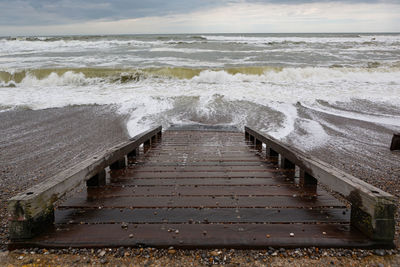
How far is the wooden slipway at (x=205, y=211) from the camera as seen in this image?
2.48 meters

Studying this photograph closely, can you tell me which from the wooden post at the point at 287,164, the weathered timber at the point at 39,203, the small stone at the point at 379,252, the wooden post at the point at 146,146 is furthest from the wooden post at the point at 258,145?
the weathered timber at the point at 39,203

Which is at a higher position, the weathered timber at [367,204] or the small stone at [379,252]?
the weathered timber at [367,204]

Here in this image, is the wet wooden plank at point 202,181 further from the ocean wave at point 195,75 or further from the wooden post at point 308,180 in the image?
the ocean wave at point 195,75

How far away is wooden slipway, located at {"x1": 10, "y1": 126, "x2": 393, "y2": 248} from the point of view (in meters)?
2.48

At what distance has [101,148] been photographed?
23.9 feet

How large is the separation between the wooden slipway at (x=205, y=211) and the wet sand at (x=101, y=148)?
0.34 feet

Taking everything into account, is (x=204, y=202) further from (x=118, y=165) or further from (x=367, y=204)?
(x=118, y=165)

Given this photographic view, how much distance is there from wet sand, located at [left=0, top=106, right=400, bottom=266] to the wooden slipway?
10 cm

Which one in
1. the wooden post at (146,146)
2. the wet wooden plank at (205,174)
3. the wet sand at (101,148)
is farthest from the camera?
the wooden post at (146,146)

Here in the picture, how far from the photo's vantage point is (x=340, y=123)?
959 centimetres

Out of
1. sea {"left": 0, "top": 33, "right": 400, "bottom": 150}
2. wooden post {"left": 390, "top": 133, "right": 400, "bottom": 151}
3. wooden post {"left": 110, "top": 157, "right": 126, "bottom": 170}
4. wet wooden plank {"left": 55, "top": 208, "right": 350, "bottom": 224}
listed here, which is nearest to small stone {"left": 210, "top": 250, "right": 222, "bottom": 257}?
wet wooden plank {"left": 55, "top": 208, "right": 350, "bottom": 224}

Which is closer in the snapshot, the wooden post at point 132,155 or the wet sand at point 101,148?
the wet sand at point 101,148

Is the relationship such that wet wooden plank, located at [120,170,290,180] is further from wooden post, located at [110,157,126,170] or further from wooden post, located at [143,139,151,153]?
wooden post, located at [143,139,151,153]

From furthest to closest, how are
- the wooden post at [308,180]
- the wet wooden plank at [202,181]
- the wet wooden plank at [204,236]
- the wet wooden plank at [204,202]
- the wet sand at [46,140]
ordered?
the wet sand at [46,140] → the wet wooden plank at [202,181] → the wooden post at [308,180] → the wet wooden plank at [204,202] → the wet wooden plank at [204,236]
